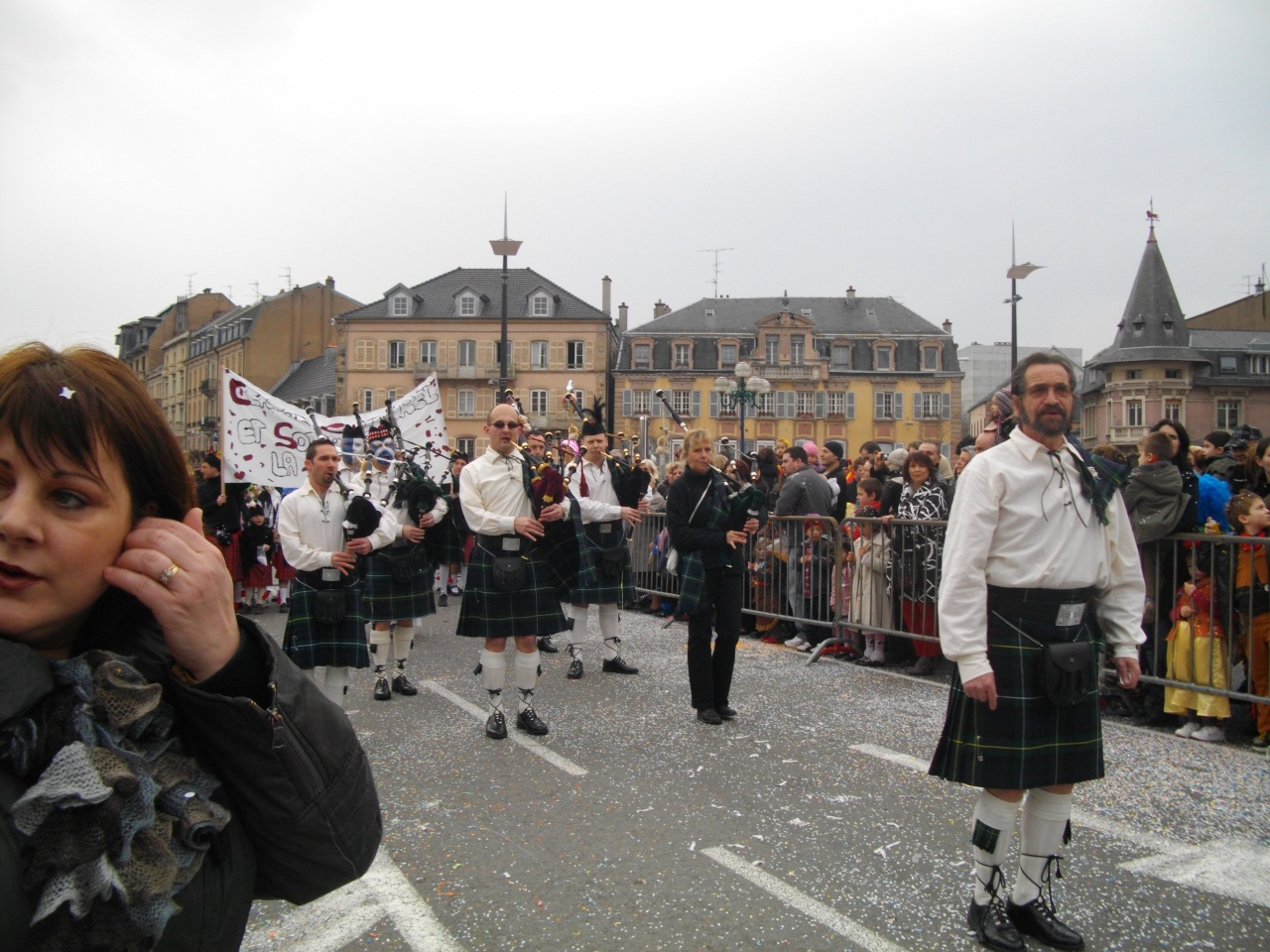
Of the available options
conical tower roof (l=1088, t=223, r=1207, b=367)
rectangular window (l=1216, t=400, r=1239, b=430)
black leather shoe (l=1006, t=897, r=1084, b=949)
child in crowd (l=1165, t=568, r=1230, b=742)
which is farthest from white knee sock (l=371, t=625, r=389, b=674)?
rectangular window (l=1216, t=400, r=1239, b=430)

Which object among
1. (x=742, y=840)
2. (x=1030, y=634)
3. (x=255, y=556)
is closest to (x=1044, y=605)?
(x=1030, y=634)

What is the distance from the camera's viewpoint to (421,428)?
33.6ft

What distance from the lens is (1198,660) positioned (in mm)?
5816

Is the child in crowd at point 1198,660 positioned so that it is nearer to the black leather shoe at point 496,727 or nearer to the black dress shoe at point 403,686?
→ the black leather shoe at point 496,727

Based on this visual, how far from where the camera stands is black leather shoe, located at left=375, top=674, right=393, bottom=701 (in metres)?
6.93

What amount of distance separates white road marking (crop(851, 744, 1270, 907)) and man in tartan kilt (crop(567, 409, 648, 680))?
14.2 feet

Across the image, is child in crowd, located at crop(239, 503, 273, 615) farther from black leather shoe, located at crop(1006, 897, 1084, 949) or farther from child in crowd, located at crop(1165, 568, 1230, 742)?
black leather shoe, located at crop(1006, 897, 1084, 949)

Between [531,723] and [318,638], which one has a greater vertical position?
[318,638]

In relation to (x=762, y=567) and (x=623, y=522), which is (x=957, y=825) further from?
(x=762, y=567)

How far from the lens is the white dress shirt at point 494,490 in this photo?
6.06 metres

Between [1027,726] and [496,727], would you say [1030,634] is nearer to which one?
[1027,726]

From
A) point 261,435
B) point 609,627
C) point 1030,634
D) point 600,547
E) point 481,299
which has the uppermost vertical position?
point 481,299

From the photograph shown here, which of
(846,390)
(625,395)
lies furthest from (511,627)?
(846,390)

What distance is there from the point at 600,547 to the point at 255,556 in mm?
6764
